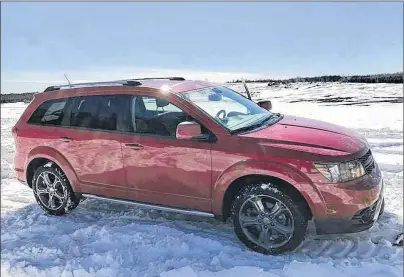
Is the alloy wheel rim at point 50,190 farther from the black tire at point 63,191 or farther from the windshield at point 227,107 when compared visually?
the windshield at point 227,107

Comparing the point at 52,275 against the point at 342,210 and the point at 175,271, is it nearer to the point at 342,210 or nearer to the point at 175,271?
the point at 175,271

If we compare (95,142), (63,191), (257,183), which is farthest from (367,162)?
(63,191)

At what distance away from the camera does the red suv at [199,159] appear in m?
3.92

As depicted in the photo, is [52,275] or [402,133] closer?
[52,275]

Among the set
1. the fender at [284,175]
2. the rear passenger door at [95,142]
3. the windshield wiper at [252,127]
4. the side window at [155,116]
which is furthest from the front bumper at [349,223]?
the rear passenger door at [95,142]

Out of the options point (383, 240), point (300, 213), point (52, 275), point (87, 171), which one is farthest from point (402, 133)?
point (52, 275)

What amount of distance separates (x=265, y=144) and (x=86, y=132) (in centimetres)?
234

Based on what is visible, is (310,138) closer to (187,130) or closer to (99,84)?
(187,130)

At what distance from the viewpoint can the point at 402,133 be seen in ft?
31.6

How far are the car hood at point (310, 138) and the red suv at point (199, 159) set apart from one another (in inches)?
0.5

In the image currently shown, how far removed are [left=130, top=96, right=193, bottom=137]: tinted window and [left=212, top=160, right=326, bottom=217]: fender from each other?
0.81 m

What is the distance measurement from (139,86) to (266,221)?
217cm

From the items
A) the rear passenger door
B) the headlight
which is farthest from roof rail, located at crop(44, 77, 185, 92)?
the headlight

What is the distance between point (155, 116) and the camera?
4.74m
